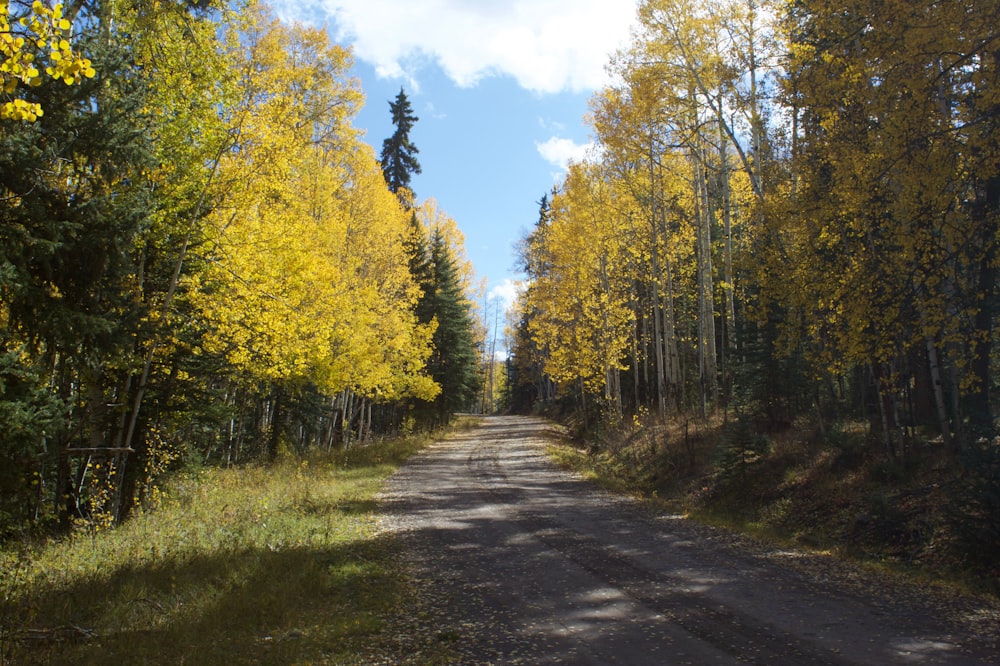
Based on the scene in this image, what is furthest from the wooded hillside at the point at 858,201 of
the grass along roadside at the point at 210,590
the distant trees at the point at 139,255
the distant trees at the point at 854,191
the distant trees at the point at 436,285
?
the distant trees at the point at 436,285

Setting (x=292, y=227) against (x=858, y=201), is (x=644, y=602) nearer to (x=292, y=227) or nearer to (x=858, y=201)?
(x=858, y=201)

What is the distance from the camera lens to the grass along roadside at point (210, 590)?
5.22 metres

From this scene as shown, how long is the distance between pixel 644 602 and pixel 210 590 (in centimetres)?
462

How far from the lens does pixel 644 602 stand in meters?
6.12

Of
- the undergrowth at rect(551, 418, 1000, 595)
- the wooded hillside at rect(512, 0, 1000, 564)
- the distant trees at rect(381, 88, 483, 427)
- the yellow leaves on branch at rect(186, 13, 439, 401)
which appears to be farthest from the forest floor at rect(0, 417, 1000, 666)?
the distant trees at rect(381, 88, 483, 427)

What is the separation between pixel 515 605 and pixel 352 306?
1241 cm

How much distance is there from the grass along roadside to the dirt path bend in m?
0.76

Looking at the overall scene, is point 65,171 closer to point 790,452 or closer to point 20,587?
point 20,587

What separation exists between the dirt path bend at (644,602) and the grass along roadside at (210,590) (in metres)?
→ 0.76

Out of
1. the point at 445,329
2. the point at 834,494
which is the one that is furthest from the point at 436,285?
the point at 834,494

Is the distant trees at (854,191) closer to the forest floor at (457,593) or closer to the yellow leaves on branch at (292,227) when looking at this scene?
the forest floor at (457,593)

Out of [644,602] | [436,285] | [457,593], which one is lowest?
[457,593]

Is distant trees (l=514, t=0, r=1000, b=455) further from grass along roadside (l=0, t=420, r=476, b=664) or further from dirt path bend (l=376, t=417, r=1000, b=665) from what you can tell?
grass along roadside (l=0, t=420, r=476, b=664)

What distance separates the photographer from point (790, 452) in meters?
12.2
